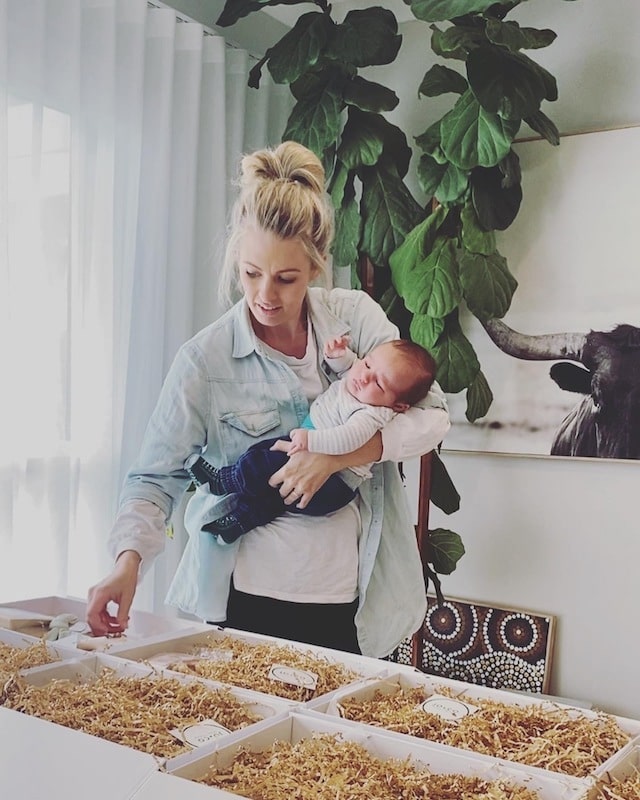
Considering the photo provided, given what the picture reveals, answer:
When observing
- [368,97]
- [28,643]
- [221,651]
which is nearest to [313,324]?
[221,651]

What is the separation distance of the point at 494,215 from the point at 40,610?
1850mm

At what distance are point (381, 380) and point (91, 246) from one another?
127 centimetres

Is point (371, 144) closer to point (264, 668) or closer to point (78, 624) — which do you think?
point (78, 624)

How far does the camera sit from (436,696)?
45.4 inches

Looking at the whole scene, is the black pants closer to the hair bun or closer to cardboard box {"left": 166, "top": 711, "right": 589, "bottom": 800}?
cardboard box {"left": 166, "top": 711, "right": 589, "bottom": 800}

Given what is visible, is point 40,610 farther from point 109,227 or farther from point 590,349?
point 590,349

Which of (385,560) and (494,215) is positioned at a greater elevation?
(494,215)

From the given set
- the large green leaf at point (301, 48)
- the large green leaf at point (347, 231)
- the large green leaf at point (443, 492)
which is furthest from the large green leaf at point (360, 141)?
the large green leaf at point (443, 492)

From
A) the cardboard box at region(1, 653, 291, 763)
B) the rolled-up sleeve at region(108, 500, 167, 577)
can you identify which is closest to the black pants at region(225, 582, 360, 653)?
the rolled-up sleeve at region(108, 500, 167, 577)

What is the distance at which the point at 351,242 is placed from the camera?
2.95 meters

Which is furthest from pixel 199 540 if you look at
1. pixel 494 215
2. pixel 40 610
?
pixel 494 215

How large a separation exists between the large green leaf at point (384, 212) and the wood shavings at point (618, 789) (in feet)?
7.16

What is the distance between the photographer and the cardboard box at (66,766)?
2.71 feet

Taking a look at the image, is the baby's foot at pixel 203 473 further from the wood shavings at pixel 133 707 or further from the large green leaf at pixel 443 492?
the large green leaf at pixel 443 492
